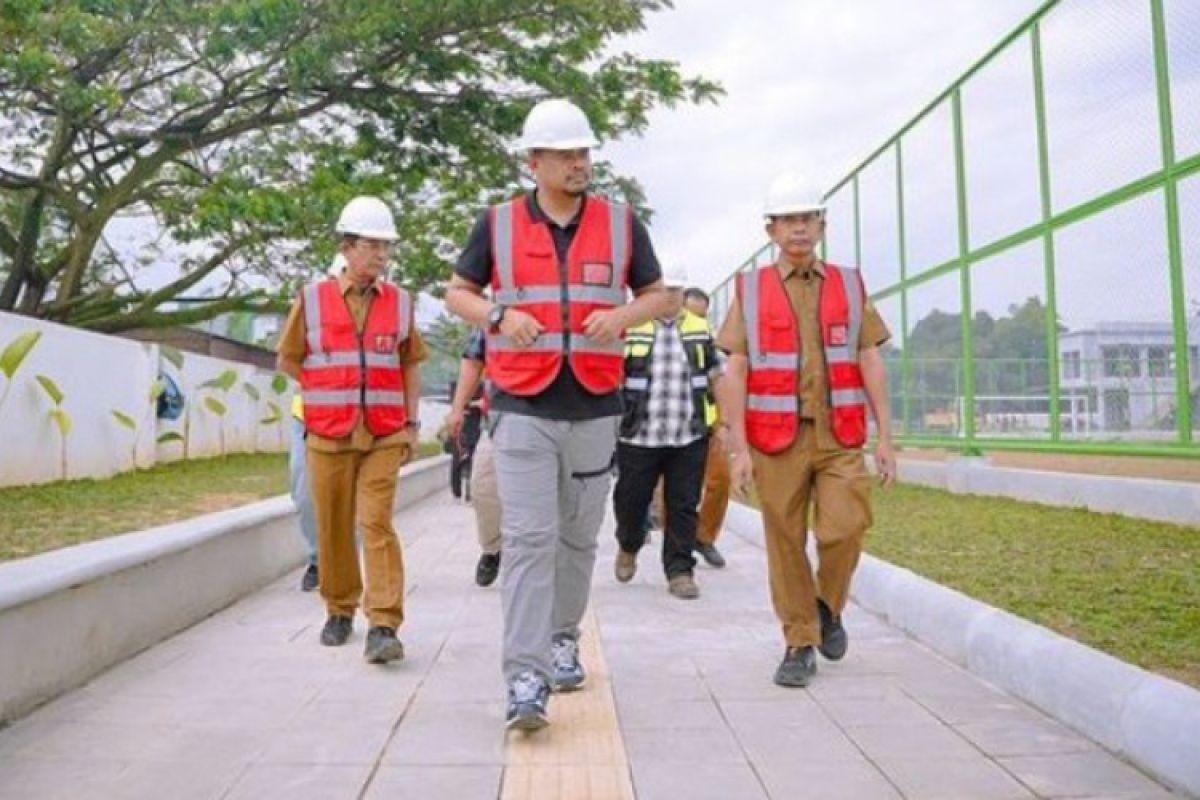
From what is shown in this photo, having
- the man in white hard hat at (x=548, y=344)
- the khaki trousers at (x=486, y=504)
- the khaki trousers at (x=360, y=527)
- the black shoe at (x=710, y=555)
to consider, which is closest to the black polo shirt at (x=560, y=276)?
the man in white hard hat at (x=548, y=344)

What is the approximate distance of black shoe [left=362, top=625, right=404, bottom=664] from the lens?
436 centimetres

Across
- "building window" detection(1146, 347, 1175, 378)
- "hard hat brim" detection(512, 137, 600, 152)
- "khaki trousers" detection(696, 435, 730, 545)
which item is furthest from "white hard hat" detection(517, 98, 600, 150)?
"building window" detection(1146, 347, 1175, 378)

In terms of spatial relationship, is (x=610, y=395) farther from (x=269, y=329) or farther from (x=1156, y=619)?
(x=269, y=329)

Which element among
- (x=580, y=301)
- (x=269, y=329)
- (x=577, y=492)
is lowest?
(x=577, y=492)

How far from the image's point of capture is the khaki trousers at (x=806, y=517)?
4.06 metres

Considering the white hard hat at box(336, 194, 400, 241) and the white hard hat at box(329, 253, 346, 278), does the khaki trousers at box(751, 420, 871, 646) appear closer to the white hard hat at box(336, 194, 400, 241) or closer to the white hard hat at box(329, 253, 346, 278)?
the white hard hat at box(336, 194, 400, 241)

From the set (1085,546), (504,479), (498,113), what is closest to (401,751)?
(504,479)

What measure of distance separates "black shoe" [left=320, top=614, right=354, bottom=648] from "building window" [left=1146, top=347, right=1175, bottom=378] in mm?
5201

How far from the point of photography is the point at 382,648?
14.3 feet

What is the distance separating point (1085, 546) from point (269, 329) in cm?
3250

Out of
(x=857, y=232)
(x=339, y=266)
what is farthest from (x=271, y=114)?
(x=339, y=266)

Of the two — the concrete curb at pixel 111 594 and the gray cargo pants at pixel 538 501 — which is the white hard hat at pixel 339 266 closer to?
the concrete curb at pixel 111 594

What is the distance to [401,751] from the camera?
127 inches

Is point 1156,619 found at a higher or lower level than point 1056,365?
lower
